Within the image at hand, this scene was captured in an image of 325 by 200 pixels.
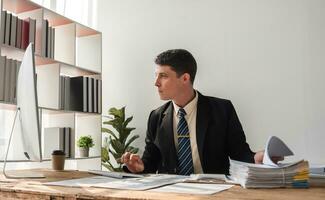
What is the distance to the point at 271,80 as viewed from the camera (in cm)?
332

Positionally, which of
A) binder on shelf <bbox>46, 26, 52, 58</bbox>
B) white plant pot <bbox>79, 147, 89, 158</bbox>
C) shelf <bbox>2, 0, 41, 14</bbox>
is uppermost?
shelf <bbox>2, 0, 41, 14</bbox>

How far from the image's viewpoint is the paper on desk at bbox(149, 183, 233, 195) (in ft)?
3.37

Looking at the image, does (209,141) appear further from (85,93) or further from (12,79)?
(85,93)

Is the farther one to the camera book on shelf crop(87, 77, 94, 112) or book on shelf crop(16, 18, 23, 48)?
book on shelf crop(87, 77, 94, 112)

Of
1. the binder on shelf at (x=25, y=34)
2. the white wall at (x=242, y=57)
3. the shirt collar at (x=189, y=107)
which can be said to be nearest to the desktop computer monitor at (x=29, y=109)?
the shirt collar at (x=189, y=107)

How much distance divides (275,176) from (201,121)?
3.04 feet

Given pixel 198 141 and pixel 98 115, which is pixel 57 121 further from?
pixel 198 141

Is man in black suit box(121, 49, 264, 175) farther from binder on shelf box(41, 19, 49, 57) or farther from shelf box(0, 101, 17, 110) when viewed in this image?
binder on shelf box(41, 19, 49, 57)

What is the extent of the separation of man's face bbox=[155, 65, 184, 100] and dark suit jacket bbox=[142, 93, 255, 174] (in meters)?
0.10

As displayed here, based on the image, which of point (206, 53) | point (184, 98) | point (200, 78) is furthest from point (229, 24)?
point (184, 98)

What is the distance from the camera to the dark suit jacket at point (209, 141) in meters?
1.99

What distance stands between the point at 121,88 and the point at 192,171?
87.2 inches

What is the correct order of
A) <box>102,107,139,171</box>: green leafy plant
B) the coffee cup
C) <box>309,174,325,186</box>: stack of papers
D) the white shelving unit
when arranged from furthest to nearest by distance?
<box>102,107,139,171</box>: green leafy plant → the white shelving unit → the coffee cup → <box>309,174,325,186</box>: stack of papers

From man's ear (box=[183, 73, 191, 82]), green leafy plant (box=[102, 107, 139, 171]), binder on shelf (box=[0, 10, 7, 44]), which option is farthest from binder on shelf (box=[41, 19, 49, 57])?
man's ear (box=[183, 73, 191, 82])
